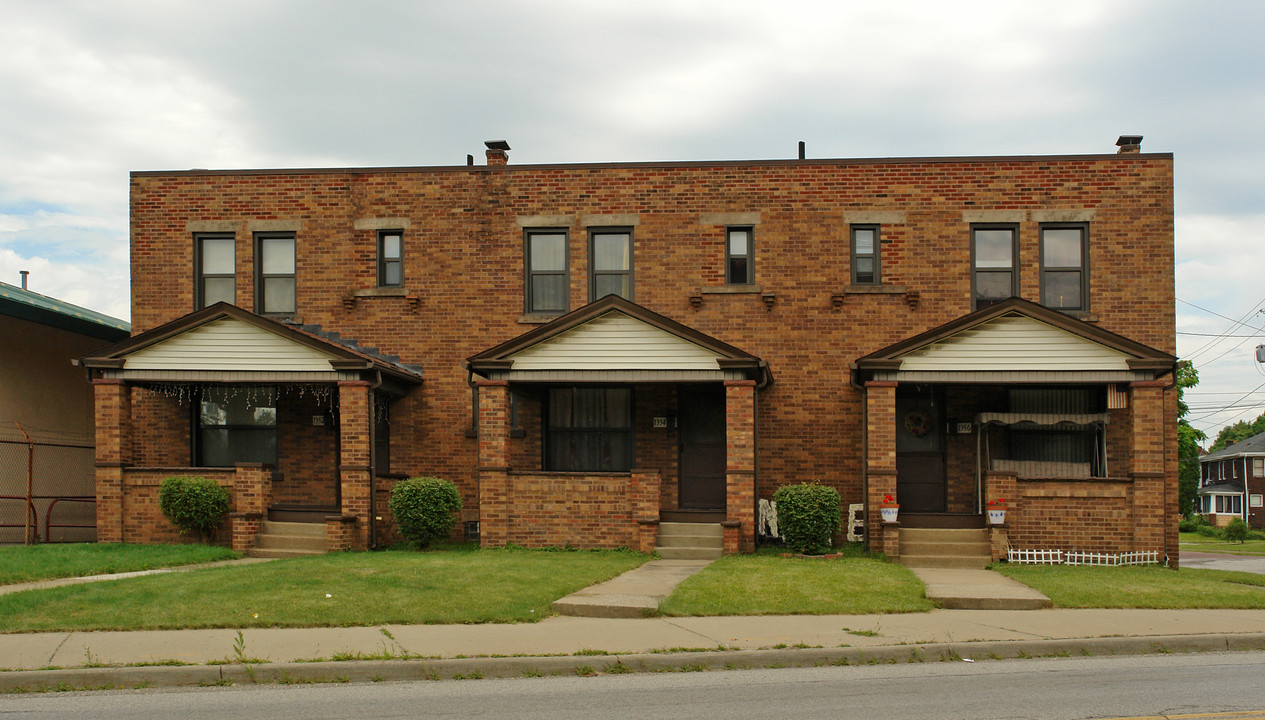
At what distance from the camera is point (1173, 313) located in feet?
63.4

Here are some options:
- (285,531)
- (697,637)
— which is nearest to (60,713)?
(697,637)

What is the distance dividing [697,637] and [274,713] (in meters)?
3.94

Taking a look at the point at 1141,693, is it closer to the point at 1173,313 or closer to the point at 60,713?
the point at 60,713

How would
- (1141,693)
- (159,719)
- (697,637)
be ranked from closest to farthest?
(159,719) < (1141,693) < (697,637)

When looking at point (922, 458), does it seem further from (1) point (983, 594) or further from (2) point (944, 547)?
(1) point (983, 594)

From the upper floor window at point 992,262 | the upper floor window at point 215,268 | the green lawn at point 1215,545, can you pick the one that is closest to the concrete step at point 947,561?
the upper floor window at point 992,262

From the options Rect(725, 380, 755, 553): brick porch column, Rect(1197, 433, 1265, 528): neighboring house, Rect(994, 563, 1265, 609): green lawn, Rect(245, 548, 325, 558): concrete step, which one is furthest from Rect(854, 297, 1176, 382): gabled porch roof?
Rect(1197, 433, 1265, 528): neighboring house

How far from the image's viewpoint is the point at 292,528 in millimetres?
17875

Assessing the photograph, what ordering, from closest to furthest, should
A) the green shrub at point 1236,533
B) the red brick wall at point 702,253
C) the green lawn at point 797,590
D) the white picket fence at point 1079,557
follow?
the green lawn at point 797,590 < the white picket fence at point 1079,557 < the red brick wall at point 702,253 < the green shrub at point 1236,533

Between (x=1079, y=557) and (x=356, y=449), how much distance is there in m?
11.9

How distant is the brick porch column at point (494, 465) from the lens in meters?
17.7

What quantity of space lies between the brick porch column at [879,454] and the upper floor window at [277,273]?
11379mm

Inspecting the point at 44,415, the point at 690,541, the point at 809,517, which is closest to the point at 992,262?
the point at 809,517

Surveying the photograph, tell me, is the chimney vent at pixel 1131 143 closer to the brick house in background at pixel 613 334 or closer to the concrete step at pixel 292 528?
the brick house in background at pixel 613 334
